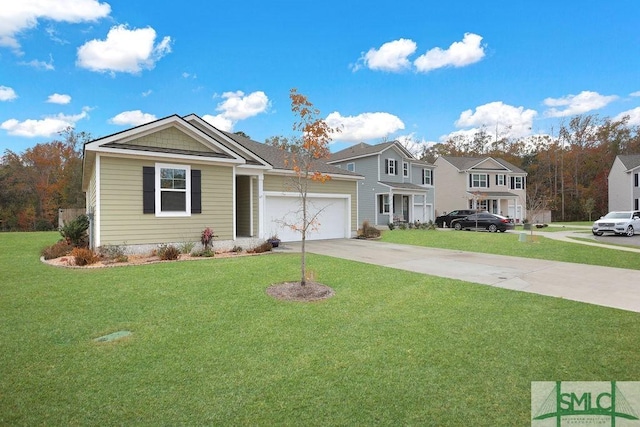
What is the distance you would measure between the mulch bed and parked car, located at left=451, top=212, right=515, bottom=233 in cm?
2201

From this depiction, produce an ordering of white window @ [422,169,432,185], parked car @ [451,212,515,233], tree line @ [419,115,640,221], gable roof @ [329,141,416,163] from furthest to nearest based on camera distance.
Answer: tree line @ [419,115,640,221] < white window @ [422,169,432,185] < gable roof @ [329,141,416,163] < parked car @ [451,212,515,233]

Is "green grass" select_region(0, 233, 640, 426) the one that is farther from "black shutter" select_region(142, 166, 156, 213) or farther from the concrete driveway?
"black shutter" select_region(142, 166, 156, 213)

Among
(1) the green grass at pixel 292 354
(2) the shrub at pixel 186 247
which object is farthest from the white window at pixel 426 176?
(1) the green grass at pixel 292 354

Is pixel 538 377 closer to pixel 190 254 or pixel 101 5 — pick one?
pixel 190 254

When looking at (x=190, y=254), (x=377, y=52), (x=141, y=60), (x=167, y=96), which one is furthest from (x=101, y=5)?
(x=377, y=52)

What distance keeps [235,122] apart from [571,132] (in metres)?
49.4

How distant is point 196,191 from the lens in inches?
485

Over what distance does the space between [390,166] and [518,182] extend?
23.3 metres

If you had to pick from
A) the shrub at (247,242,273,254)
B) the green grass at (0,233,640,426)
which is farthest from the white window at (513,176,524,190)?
the green grass at (0,233,640,426)

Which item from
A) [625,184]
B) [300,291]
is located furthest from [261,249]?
[625,184]

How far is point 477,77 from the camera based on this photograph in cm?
2100

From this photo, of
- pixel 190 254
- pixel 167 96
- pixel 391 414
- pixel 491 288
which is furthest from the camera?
pixel 167 96

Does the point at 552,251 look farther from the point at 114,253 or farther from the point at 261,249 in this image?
the point at 114,253

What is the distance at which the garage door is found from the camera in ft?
53.2
